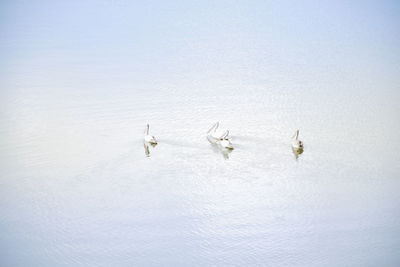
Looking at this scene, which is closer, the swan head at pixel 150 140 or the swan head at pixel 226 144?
the swan head at pixel 226 144

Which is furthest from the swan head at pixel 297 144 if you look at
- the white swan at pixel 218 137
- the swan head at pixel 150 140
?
the swan head at pixel 150 140

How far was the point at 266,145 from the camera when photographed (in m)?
5.96

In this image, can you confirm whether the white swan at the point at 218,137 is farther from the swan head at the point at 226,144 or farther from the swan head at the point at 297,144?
the swan head at the point at 297,144

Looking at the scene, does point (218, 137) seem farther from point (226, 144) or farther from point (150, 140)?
point (150, 140)

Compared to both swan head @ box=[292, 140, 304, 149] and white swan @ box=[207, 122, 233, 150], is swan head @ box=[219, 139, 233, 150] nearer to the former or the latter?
white swan @ box=[207, 122, 233, 150]

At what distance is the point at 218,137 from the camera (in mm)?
6000

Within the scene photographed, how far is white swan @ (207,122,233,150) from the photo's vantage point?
5.89 metres

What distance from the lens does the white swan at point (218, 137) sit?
5891 mm

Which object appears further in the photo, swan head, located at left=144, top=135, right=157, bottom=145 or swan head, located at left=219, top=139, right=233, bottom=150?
swan head, located at left=144, top=135, right=157, bottom=145

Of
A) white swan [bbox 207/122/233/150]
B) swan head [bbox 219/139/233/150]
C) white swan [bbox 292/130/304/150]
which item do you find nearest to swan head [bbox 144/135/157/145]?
white swan [bbox 207/122/233/150]

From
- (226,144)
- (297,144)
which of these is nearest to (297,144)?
(297,144)

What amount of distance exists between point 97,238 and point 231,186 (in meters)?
1.34

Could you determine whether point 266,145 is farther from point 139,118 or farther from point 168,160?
point 139,118

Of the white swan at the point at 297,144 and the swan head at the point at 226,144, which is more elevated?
the white swan at the point at 297,144
